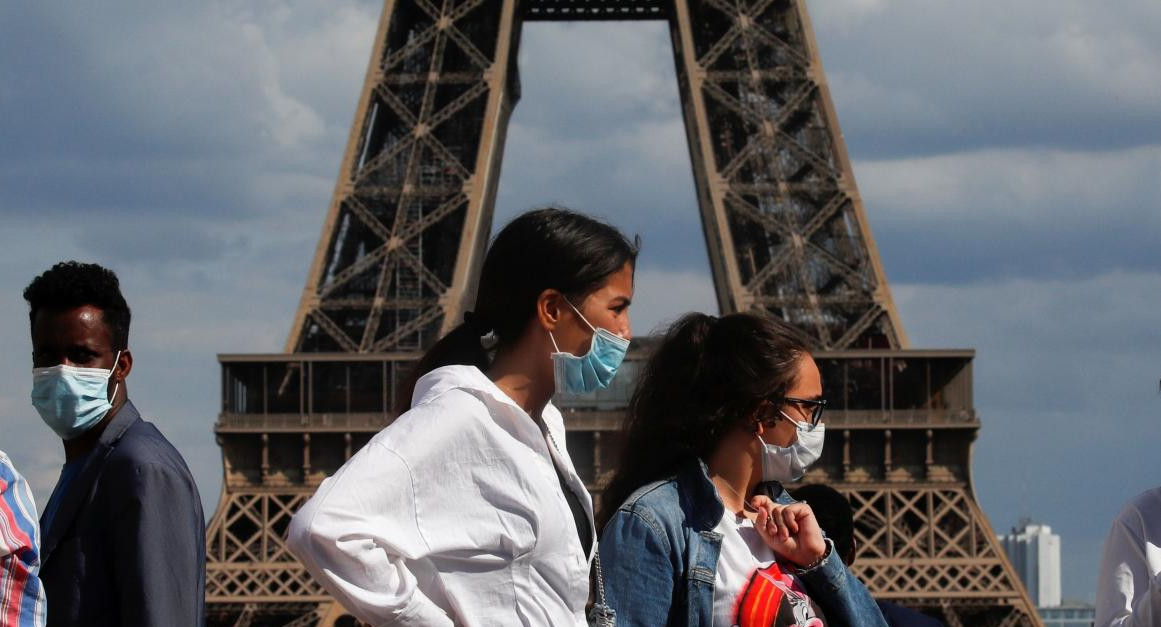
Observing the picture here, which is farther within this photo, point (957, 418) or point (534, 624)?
point (957, 418)

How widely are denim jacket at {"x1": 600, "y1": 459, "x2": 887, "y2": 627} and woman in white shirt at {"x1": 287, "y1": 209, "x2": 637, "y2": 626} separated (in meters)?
0.49

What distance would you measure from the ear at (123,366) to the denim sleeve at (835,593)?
84.4 inches

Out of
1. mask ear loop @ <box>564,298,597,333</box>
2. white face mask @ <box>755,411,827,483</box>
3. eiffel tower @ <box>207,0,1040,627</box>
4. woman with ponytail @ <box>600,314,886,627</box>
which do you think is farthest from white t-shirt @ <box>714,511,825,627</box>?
eiffel tower @ <box>207,0,1040,627</box>

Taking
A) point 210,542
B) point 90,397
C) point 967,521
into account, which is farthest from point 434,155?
point 90,397

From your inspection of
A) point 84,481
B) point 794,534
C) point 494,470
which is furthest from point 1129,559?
point 84,481

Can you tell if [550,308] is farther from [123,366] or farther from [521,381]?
[123,366]

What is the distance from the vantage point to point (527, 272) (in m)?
5.70

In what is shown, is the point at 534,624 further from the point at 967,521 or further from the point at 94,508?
the point at 967,521

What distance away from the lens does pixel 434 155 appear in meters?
43.1

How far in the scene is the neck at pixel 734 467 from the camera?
6.43 meters

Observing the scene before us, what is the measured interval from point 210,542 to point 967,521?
14.2 metres

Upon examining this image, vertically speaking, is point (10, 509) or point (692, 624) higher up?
point (10, 509)

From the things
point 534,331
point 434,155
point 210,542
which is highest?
point 434,155

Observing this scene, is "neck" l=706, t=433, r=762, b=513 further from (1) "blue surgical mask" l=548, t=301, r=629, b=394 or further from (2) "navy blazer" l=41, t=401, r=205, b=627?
(2) "navy blazer" l=41, t=401, r=205, b=627
